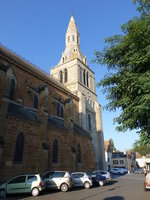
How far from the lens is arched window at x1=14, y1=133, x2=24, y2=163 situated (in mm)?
12688

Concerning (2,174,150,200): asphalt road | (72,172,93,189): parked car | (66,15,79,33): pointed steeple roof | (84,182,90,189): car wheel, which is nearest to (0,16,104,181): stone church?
(72,172,93,189): parked car

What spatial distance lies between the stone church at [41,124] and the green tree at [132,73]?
8128mm

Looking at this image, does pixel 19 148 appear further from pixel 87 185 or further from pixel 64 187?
pixel 87 185

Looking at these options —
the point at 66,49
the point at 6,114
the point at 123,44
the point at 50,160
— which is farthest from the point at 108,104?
the point at 66,49

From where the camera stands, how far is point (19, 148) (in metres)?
13.0

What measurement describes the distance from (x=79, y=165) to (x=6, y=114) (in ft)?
40.4

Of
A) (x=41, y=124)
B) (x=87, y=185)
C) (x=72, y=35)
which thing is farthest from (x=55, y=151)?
(x=72, y=35)

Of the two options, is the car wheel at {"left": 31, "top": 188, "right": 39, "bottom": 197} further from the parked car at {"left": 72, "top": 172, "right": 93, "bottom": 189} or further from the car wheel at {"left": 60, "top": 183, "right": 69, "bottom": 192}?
the parked car at {"left": 72, "top": 172, "right": 93, "bottom": 189}

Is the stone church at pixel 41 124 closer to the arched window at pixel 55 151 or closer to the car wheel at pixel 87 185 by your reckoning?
the arched window at pixel 55 151

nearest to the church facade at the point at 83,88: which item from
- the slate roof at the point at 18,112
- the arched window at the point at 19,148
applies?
the slate roof at the point at 18,112

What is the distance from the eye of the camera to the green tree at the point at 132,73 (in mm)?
7696

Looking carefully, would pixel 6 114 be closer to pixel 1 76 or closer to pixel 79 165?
pixel 1 76

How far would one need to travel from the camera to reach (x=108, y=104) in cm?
1036

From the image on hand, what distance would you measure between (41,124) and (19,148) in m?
3.25
